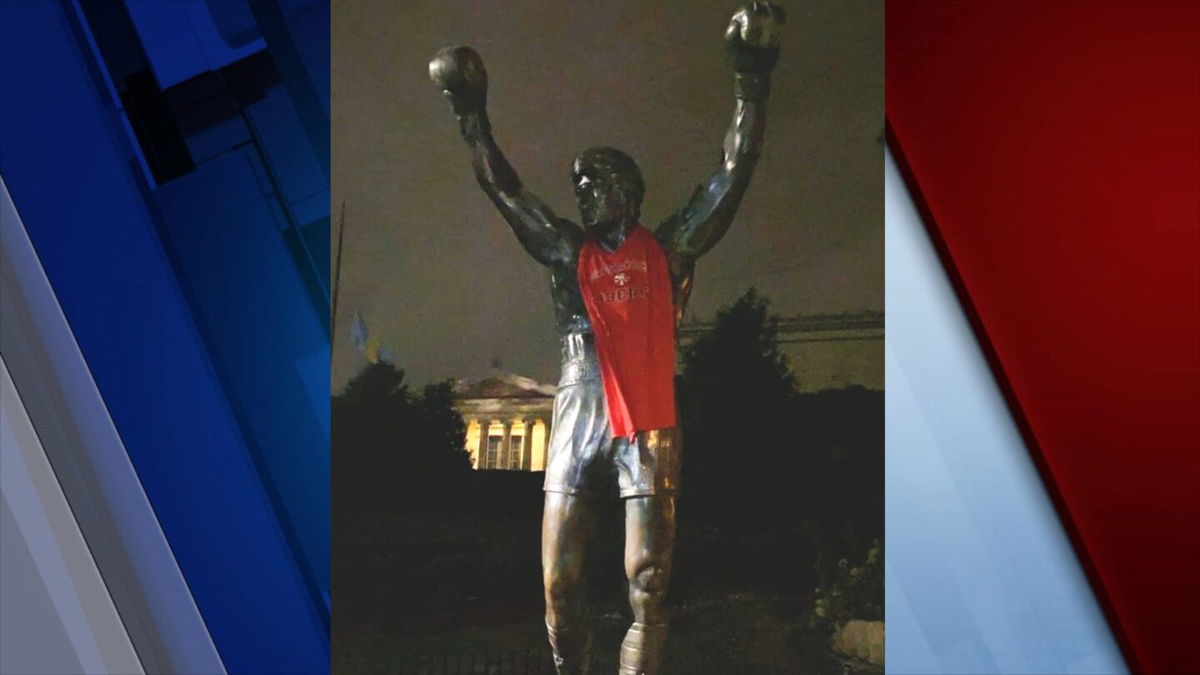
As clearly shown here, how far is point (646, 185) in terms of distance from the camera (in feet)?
9.96

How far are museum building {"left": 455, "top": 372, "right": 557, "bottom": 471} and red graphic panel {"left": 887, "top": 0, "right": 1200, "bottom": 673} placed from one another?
116cm

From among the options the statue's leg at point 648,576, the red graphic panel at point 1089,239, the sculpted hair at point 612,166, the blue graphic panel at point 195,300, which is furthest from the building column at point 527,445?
the red graphic panel at point 1089,239

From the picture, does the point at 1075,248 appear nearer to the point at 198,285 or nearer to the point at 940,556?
the point at 940,556

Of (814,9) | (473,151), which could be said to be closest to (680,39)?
(814,9)

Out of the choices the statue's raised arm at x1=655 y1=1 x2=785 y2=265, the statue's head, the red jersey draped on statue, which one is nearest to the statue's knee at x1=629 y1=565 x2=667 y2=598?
the red jersey draped on statue

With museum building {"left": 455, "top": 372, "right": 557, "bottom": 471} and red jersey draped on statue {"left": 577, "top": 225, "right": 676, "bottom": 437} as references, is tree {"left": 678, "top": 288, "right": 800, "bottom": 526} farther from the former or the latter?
museum building {"left": 455, "top": 372, "right": 557, "bottom": 471}

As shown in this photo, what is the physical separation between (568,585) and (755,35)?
1521 millimetres

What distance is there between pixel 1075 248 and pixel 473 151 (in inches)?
63.4

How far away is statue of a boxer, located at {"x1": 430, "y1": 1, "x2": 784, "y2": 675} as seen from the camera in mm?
2977

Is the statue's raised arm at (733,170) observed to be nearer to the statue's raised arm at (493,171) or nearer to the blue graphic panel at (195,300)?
the statue's raised arm at (493,171)

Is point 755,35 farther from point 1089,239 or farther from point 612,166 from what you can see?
point 1089,239

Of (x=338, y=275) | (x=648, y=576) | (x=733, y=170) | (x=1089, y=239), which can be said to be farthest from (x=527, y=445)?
(x=1089, y=239)

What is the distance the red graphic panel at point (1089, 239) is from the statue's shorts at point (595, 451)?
3.02 ft

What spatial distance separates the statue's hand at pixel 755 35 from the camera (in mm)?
3014
